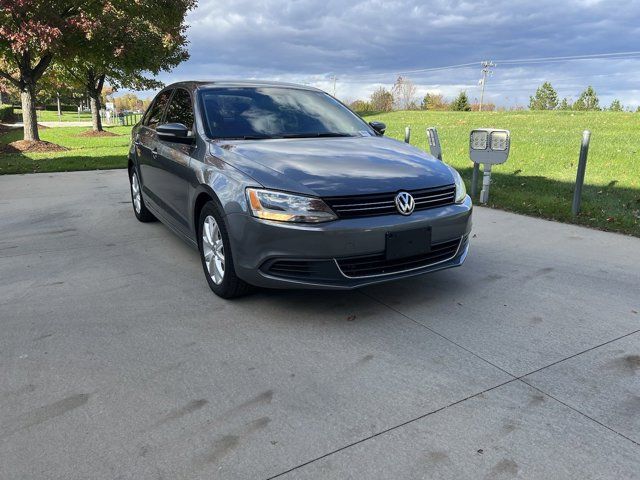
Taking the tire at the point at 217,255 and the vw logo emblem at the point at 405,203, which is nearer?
the vw logo emblem at the point at 405,203

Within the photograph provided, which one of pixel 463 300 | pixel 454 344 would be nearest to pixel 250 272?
pixel 454 344

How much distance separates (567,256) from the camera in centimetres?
505

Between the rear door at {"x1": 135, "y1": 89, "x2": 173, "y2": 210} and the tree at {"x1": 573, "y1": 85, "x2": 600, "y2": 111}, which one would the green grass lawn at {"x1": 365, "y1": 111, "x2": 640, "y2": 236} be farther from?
the tree at {"x1": 573, "y1": 85, "x2": 600, "y2": 111}

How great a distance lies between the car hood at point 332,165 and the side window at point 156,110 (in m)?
1.86

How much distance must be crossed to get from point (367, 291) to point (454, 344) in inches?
39.4

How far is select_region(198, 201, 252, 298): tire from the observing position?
11.9 feet

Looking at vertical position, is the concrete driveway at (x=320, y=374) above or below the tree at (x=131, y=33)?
below

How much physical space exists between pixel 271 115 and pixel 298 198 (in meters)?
1.52

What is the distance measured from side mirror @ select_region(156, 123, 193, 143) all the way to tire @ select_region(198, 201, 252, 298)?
707 millimetres

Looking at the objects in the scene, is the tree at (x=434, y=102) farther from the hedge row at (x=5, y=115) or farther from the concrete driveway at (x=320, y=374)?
the concrete driveway at (x=320, y=374)

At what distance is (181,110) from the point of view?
4.82 meters

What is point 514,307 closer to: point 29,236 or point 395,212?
point 395,212

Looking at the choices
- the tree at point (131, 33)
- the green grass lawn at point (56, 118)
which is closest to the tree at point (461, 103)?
the green grass lawn at point (56, 118)

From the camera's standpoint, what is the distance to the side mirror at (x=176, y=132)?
4.16 m
